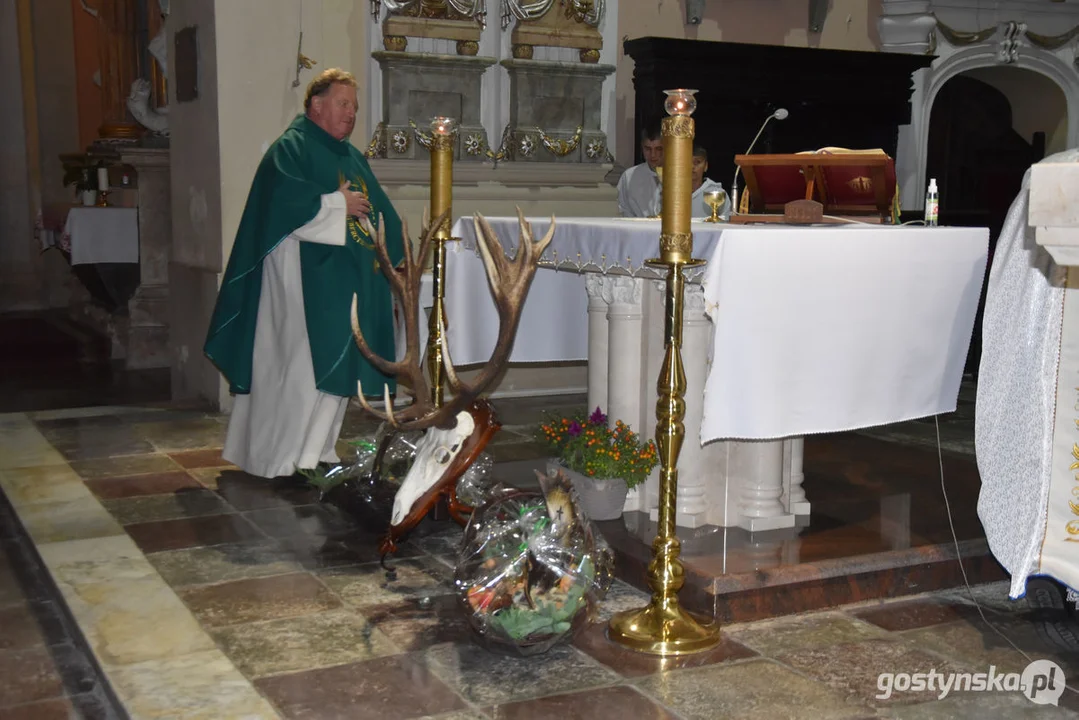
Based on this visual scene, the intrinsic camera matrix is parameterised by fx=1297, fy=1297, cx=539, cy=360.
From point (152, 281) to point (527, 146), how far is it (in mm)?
3529

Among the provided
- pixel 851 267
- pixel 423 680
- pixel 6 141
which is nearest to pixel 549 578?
pixel 423 680

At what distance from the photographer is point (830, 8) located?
9.27 meters

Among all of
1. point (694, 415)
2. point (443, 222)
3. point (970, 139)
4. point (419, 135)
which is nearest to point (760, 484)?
point (694, 415)

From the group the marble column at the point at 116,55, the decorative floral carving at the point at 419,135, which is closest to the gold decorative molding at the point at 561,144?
the decorative floral carving at the point at 419,135

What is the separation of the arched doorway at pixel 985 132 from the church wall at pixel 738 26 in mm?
1702

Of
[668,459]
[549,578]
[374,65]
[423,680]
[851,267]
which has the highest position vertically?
[374,65]

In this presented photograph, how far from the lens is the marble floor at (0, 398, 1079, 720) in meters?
3.30

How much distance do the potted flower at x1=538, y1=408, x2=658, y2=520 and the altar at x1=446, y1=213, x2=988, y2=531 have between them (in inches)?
5.0

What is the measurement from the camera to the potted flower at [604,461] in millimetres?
4512

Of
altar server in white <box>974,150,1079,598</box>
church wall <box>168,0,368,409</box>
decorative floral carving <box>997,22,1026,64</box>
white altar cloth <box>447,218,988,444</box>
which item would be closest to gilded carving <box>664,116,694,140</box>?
white altar cloth <box>447,218,988,444</box>

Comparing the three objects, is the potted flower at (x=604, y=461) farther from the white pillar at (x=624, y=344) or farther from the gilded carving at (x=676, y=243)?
the gilded carving at (x=676, y=243)

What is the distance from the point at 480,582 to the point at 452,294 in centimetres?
201

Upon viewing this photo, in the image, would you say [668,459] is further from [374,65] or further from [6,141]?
[6,141]

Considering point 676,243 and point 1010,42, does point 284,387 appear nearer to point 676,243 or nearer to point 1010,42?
point 676,243
